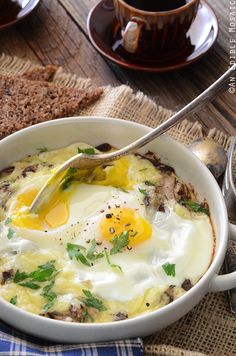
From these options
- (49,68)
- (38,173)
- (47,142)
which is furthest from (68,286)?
(49,68)

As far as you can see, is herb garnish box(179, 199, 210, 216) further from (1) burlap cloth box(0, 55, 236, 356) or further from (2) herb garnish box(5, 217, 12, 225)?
(2) herb garnish box(5, 217, 12, 225)

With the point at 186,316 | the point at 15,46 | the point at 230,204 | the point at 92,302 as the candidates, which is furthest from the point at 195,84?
the point at 92,302

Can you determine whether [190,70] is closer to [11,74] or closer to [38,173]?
[11,74]

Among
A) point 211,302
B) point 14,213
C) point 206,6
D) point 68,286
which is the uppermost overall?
point 14,213

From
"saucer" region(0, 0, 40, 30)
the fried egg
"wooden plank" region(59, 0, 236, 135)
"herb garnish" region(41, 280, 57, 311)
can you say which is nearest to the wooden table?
"wooden plank" region(59, 0, 236, 135)

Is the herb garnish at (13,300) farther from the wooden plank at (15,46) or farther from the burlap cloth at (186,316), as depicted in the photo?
the wooden plank at (15,46)

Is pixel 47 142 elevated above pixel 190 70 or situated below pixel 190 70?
above

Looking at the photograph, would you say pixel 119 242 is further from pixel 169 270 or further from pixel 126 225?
pixel 169 270
